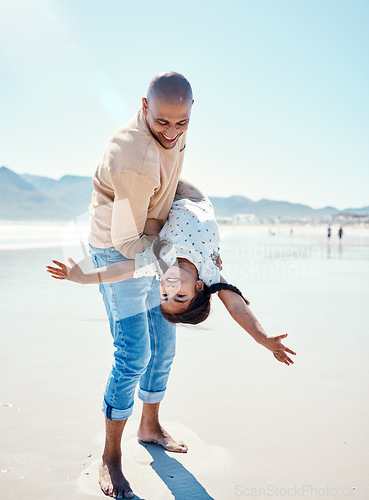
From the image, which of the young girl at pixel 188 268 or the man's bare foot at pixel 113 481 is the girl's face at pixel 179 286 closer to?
the young girl at pixel 188 268

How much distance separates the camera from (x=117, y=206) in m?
1.93

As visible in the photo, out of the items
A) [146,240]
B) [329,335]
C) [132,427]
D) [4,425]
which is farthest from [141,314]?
[329,335]

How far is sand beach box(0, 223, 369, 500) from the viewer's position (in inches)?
86.8

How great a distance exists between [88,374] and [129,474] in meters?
1.23

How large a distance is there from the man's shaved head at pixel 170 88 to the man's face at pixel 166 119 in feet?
0.05

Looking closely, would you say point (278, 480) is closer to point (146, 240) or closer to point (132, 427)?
point (132, 427)

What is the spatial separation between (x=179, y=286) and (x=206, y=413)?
3.48 feet

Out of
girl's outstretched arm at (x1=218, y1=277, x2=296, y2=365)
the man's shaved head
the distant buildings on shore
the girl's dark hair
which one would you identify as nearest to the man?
the man's shaved head

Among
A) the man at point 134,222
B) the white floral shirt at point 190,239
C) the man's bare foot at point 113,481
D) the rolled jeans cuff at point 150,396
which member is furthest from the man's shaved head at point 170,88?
the man's bare foot at point 113,481

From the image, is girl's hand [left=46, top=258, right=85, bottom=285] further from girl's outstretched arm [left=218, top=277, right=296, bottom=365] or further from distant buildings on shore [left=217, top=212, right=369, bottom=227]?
distant buildings on shore [left=217, top=212, right=369, bottom=227]

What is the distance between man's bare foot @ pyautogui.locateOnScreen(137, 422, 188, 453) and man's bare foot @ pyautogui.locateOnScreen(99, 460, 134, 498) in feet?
1.27

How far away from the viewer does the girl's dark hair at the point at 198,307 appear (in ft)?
7.57

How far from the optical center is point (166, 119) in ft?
6.35

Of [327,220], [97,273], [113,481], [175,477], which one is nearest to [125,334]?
[97,273]
